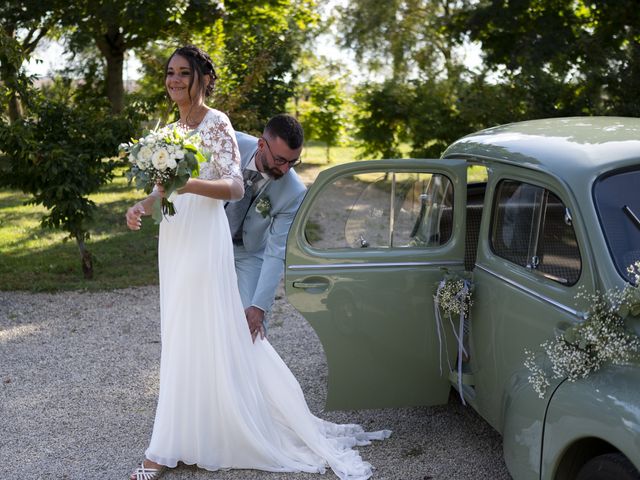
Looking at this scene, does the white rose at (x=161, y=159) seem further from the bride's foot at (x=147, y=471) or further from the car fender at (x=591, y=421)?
the car fender at (x=591, y=421)

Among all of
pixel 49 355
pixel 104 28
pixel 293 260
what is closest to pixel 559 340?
pixel 293 260

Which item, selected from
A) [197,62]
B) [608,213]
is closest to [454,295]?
[608,213]

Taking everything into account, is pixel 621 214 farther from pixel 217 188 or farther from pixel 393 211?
pixel 217 188

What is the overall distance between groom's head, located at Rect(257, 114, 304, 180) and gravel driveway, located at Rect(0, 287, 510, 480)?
1.67 meters

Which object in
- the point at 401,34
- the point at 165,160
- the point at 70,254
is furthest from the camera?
the point at 401,34

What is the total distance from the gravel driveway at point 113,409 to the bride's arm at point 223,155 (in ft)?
5.16

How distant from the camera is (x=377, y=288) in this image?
418 centimetres

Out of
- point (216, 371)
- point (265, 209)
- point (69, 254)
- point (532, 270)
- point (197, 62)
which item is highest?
point (197, 62)

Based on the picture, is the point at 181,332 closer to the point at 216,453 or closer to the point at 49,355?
the point at 216,453

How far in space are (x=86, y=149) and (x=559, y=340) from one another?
668cm

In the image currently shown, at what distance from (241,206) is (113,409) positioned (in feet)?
6.43

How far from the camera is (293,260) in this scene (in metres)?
4.21

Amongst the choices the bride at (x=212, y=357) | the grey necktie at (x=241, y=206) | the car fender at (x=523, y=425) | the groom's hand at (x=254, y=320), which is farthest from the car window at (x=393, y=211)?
the car fender at (x=523, y=425)

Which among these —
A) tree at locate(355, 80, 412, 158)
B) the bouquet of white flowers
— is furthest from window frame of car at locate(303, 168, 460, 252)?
tree at locate(355, 80, 412, 158)
